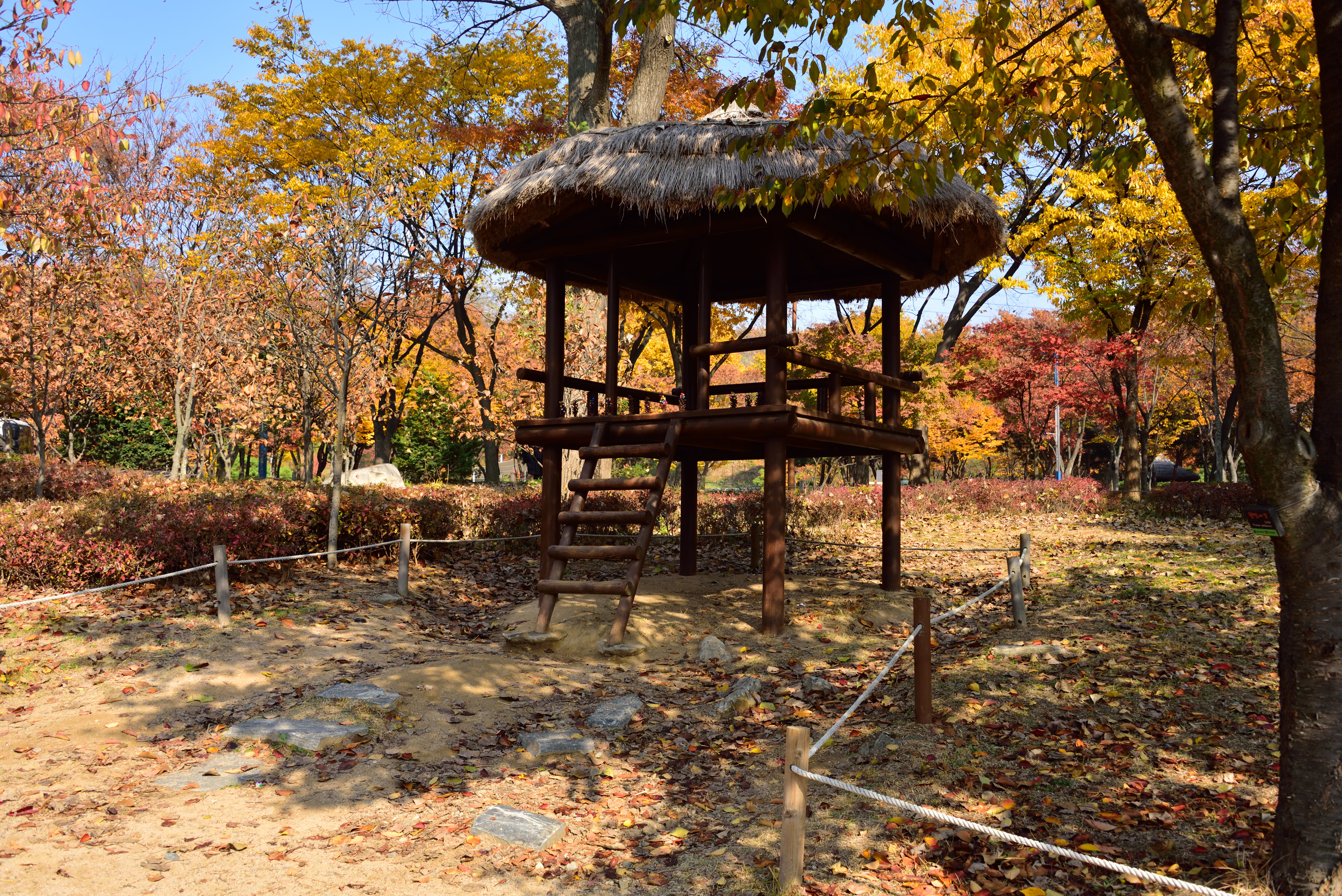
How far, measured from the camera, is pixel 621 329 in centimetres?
2183

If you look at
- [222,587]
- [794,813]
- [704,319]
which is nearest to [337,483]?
[222,587]

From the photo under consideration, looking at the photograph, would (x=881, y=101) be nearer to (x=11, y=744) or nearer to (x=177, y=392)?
(x=11, y=744)

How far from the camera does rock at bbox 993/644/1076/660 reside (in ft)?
21.8

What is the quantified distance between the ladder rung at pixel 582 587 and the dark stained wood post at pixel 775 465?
1303mm

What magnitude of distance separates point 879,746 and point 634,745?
60.7 inches

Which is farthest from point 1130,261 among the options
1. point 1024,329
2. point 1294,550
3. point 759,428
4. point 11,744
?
point 11,744

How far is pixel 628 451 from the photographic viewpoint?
8125mm

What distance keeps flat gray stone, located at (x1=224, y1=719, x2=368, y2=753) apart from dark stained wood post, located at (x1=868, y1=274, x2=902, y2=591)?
591 centimetres

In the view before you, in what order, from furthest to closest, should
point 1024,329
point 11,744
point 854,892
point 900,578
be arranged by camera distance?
point 1024,329 → point 900,578 → point 11,744 → point 854,892

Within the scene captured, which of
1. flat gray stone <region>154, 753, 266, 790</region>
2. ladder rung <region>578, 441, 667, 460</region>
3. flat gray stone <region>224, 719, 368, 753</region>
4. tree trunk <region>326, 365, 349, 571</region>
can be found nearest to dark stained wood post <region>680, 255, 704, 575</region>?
ladder rung <region>578, 441, 667, 460</region>

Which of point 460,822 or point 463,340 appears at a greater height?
point 463,340

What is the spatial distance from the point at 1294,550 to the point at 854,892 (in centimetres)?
223

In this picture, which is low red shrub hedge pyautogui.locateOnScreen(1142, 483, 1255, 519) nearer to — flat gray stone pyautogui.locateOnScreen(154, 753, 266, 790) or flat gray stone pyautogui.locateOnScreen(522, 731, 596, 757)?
flat gray stone pyautogui.locateOnScreen(522, 731, 596, 757)

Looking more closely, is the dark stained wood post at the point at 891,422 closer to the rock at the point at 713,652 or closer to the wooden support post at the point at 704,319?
the wooden support post at the point at 704,319
